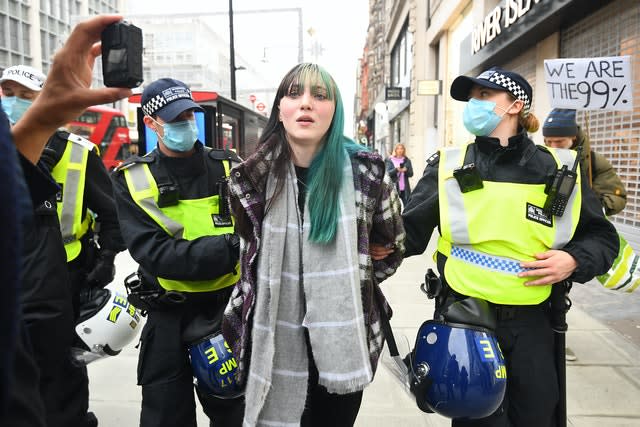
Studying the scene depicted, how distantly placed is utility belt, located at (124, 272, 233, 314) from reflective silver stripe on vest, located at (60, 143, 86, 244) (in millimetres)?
563

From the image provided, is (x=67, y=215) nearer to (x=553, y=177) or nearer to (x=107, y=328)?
(x=107, y=328)

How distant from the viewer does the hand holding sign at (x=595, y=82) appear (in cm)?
339

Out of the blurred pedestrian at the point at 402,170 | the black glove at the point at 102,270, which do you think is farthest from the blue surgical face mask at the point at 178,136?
the blurred pedestrian at the point at 402,170

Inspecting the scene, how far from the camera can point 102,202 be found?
3049 millimetres

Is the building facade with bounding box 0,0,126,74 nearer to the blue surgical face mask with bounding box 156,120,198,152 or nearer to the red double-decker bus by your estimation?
the red double-decker bus

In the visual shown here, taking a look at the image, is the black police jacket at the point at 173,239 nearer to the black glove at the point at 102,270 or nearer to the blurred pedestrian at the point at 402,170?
the black glove at the point at 102,270

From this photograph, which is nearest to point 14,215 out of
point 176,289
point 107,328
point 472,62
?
point 176,289

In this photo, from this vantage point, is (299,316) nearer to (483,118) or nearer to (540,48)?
(483,118)

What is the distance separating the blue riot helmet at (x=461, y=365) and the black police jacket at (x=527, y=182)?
14.9 inches

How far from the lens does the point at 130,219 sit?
2.45 meters

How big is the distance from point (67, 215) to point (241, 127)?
12480 millimetres

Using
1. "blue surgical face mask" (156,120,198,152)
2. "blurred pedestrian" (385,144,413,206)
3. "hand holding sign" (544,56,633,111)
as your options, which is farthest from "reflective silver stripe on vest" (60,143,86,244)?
"blurred pedestrian" (385,144,413,206)

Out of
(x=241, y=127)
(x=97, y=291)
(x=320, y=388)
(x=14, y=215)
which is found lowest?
(x=320, y=388)

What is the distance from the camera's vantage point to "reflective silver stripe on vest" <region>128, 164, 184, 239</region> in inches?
95.7
